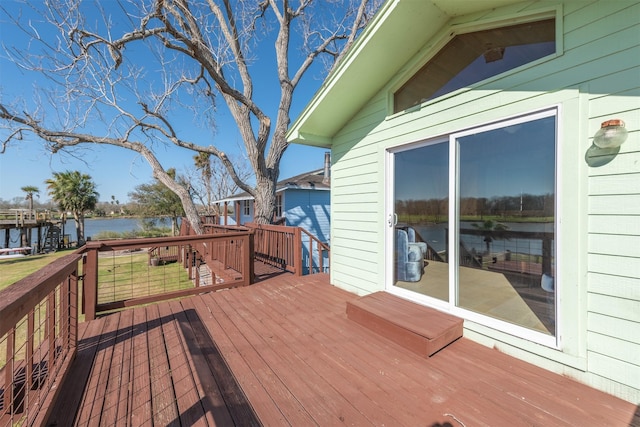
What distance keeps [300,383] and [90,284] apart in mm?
3023

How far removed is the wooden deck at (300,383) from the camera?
162 centimetres

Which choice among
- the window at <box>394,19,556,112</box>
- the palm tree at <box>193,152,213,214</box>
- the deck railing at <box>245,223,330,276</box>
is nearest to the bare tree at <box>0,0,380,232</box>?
the deck railing at <box>245,223,330,276</box>

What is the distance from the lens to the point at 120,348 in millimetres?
2512

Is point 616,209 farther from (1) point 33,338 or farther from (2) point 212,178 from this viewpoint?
(2) point 212,178

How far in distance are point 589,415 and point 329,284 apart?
3.21 meters

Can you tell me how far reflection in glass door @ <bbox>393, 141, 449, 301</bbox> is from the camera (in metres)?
2.80

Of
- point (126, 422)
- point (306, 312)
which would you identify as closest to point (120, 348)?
point (126, 422)

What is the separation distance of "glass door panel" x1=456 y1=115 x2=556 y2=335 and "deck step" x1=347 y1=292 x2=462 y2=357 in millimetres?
313

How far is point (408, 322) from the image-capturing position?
A: 8.12 feet

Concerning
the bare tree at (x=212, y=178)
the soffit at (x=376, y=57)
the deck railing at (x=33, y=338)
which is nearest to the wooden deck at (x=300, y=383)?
the deck railing at (x=33, y=338)

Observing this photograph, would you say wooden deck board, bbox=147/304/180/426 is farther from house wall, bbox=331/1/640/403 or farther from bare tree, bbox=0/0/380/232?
bare tree, bbox=0/0/380/232

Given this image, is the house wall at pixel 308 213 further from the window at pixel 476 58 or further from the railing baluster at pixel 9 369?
the railing baluster at pixel 9 369

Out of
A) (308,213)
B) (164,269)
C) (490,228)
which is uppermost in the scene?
(308,213)

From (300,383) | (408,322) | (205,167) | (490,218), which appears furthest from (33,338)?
(205,167)
